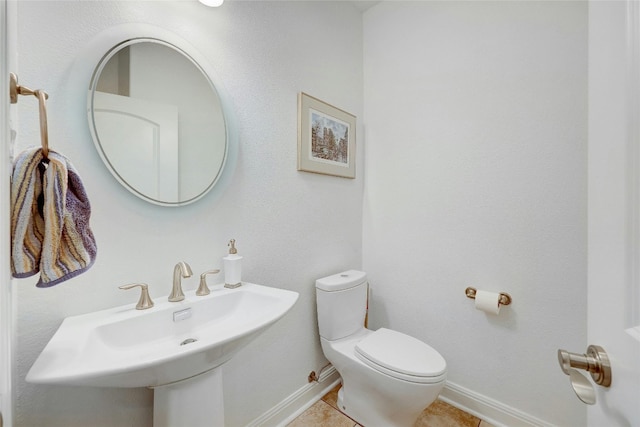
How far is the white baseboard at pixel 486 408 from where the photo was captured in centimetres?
134

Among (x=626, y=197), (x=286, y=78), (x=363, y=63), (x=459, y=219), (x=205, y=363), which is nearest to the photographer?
(x=626, y=197)

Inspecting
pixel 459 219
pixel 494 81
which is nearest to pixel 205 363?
pixel 459 219

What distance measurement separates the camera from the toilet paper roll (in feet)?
4.45

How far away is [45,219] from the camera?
1.81ft

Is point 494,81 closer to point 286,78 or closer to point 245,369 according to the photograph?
point 286,78

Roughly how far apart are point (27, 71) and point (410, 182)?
1763 millimetres

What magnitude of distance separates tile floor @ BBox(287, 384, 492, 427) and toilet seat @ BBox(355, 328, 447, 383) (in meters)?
0.45

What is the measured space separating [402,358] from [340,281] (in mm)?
498

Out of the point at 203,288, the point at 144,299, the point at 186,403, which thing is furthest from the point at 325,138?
the point at 186,403

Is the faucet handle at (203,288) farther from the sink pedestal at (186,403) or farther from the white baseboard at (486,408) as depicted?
the white baseboard at (486,408)

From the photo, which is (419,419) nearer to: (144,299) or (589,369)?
(589,369)

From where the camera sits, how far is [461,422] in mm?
1437

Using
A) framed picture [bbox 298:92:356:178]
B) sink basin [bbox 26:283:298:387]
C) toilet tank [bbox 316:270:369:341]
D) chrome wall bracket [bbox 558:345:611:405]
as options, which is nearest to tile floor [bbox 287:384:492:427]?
toilet tank [bbox 316:270:369:341]

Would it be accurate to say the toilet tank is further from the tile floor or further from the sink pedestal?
the sink pedestal
